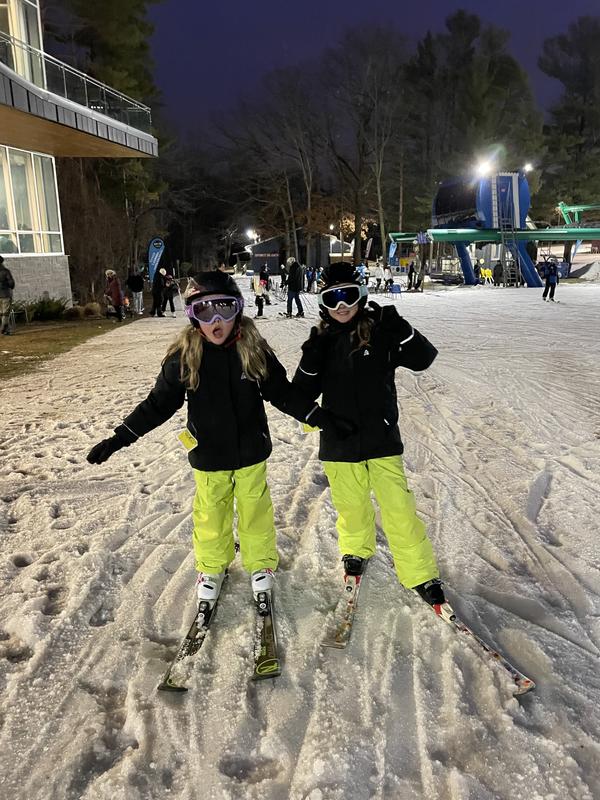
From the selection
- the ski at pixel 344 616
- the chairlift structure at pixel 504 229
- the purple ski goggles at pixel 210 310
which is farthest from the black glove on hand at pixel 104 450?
the chairlift structure at pixel 504 229

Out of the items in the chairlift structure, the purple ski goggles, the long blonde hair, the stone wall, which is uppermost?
the chairlift structure

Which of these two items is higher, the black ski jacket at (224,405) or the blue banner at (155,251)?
the blue banner at (155,251)

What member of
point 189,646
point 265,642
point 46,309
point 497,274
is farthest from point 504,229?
point 189,646

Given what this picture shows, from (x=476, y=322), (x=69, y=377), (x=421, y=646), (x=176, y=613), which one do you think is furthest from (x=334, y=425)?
(x=476, y=322)

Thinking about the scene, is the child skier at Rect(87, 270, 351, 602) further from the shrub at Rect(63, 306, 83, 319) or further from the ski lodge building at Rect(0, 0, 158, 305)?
the shrub at Rect(63, 306, 83, 319)

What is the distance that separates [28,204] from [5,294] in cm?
589

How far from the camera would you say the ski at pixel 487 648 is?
2.34 metres

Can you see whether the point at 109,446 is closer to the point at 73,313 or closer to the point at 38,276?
the point at 73,313

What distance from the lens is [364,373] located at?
2.84 m

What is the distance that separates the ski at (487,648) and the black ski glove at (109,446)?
5.67 ft

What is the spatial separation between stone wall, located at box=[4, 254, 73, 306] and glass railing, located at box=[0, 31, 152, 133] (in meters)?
4.59

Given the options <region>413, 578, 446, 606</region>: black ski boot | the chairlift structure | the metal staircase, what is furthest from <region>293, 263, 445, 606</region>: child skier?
the metal staircase

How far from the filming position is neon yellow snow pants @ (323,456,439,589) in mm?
2783

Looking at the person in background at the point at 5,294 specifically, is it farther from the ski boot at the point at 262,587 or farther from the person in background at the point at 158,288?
the ski boot at the point at 262,587
